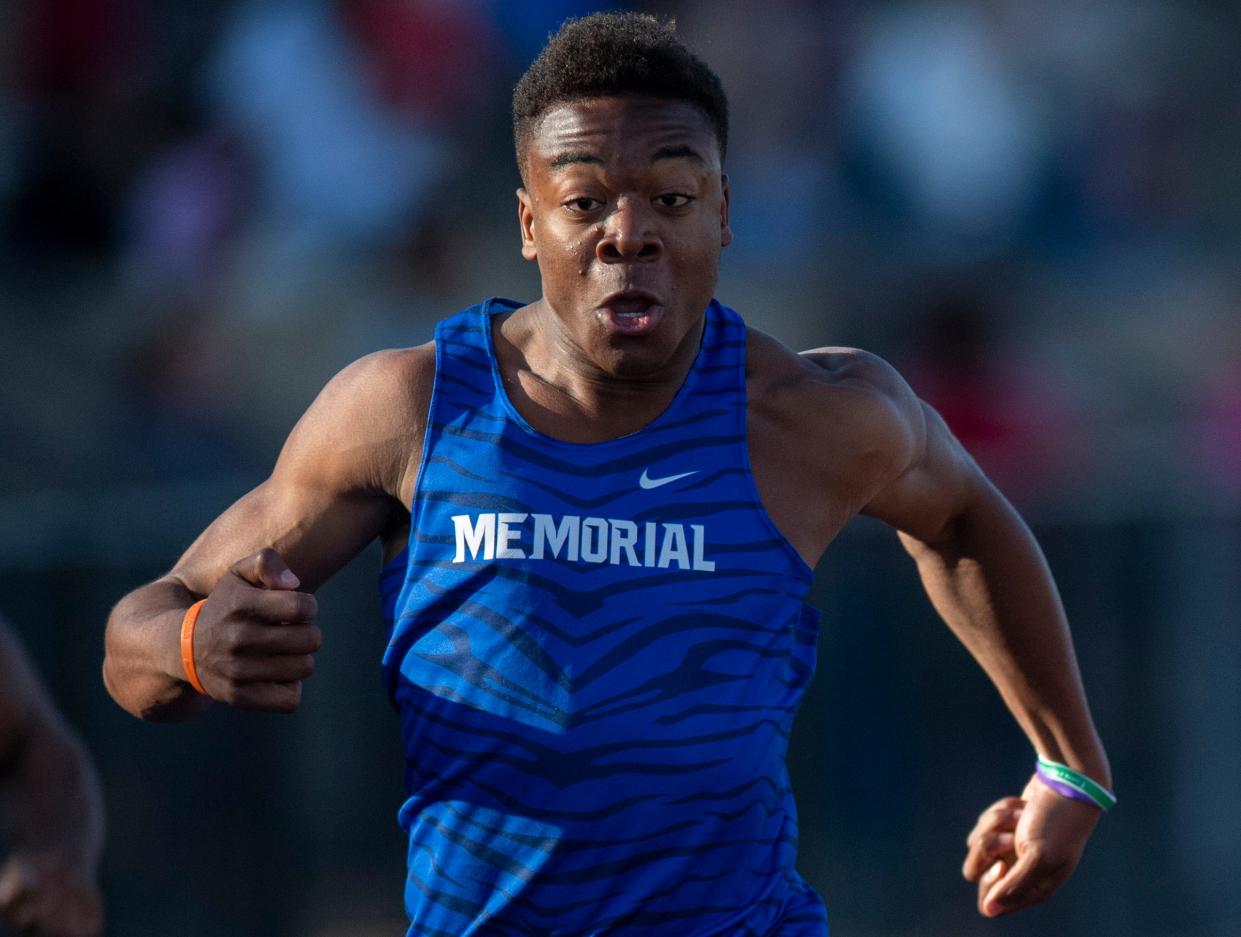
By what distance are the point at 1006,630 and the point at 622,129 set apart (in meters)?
1.51

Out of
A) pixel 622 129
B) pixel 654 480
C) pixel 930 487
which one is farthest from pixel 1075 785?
pixel 622 129

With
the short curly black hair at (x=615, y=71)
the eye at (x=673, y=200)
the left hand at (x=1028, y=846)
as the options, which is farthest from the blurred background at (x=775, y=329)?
the eye at (x=673, y=200)

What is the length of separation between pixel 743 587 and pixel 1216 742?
474 cm

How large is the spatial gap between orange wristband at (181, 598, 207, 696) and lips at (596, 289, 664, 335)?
0.92m

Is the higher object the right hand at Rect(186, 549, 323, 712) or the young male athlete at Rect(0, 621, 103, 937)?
the right hand at Rect(186, 549, 323, 712)

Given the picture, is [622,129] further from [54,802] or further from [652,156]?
[54,802]

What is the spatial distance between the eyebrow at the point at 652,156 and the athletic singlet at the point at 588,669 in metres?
0.45

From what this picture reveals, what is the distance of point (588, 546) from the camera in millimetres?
3750

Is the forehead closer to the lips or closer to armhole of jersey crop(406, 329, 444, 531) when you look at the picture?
the lips

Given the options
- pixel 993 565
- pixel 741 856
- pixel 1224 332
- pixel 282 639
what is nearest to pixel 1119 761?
pixel 1224 332

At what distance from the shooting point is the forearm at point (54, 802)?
4.14 m

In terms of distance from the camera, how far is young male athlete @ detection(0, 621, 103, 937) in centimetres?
400

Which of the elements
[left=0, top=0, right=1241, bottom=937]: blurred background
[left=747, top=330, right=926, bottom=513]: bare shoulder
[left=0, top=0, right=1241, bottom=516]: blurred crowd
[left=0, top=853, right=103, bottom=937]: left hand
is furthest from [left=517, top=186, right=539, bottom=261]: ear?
[left=0, top=0, right=1241, bottom=516]: blurred crowd

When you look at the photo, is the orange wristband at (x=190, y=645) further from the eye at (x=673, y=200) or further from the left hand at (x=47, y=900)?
the eye at (x=673, y=200)
